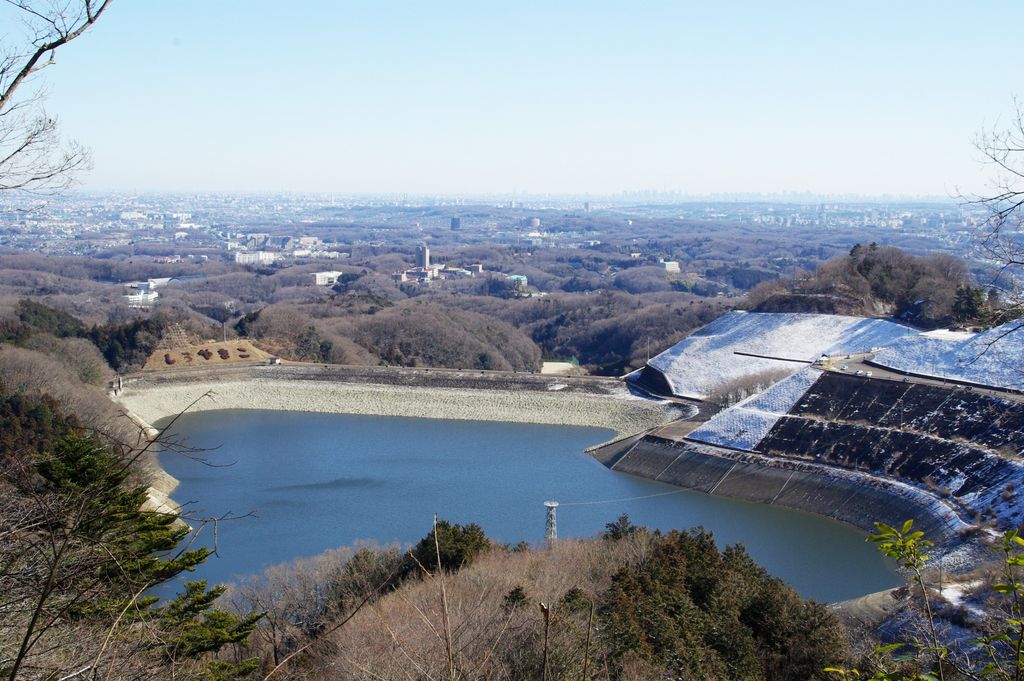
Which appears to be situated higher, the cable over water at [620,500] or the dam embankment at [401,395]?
the cable over water at [620,500]

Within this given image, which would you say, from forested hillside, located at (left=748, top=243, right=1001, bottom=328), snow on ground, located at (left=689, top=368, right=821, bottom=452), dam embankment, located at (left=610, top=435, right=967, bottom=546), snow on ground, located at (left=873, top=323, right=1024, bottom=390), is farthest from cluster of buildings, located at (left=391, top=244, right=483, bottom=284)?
dam embankment, located at (left=610, top=435, right=967, bottom=546)

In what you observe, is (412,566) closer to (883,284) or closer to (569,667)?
(569,667)

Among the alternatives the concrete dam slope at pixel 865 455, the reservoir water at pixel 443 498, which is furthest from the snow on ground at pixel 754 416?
the reservoir water at pixel 443 498

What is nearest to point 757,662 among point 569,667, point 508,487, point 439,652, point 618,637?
point 618,637

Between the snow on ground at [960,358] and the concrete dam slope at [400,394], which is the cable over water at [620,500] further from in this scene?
the snow on ground at [960,358]

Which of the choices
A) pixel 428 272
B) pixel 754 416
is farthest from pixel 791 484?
pixel 428 272

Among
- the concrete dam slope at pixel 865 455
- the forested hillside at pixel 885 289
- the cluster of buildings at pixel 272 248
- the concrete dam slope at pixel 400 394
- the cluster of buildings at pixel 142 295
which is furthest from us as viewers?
the cluster of buildings at pixel 272 248
